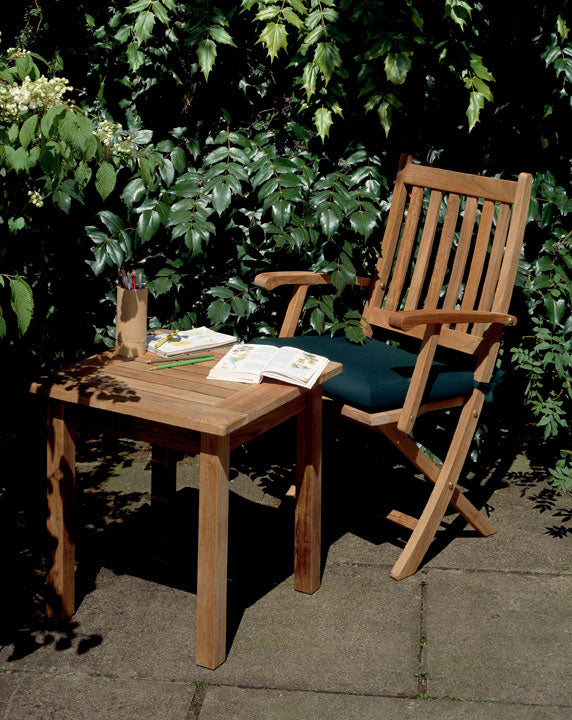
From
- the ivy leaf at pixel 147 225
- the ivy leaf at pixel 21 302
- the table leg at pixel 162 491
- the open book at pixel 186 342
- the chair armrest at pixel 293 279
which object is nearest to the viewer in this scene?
the ivy leaf at pixel 21 302

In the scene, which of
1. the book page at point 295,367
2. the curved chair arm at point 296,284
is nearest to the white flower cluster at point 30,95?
the book page at point 295,367

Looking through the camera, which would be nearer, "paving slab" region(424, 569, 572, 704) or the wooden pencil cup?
"paving slab" region(424, 569, 572, 704)

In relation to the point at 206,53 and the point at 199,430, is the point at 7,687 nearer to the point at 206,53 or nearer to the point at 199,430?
the point at 199,430

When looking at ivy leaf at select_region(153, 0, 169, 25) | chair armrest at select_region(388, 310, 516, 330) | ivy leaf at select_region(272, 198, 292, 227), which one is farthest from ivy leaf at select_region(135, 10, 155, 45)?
chair armrest at select_region(388, 310, 516, 330)

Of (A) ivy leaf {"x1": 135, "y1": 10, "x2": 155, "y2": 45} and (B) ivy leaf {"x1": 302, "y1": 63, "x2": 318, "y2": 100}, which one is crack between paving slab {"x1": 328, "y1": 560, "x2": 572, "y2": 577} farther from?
(A) ivy leaf {"x1": 135, "y1": 10, "x2": 155, "y2": 45}

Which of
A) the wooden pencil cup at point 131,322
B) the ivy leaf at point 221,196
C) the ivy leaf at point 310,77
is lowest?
the wooden pencil cup at point 131,322

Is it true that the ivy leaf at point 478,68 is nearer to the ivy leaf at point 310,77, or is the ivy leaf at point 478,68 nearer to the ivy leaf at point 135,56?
the ivy leaf at point 310,77

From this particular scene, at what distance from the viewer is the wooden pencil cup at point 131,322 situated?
2.86m

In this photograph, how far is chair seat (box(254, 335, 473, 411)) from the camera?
9.75ft

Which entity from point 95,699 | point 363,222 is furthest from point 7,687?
point 363,222

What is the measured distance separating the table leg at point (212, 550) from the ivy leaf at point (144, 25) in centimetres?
174

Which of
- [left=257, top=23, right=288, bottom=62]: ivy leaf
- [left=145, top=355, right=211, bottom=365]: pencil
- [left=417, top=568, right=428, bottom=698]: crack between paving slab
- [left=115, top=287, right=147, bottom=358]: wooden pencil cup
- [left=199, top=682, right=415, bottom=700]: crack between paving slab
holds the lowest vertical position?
[left=417, top=568, right=428, bottom=698]: crack between paving slab

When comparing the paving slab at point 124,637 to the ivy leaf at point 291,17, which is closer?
the paving slab at point 124,637

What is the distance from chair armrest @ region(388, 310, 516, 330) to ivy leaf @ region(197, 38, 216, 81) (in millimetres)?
1262
